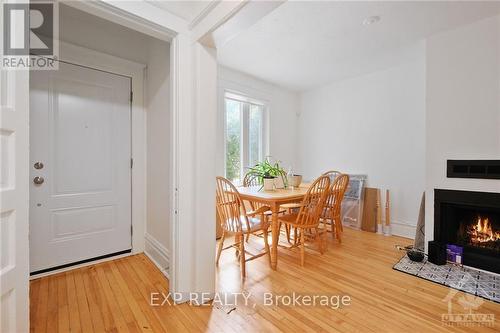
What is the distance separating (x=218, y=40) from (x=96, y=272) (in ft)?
7.75

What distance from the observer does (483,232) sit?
242cm

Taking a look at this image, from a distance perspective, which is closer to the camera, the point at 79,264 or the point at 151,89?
the point at 79,264

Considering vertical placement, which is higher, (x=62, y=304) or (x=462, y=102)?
(x=462, y=102)

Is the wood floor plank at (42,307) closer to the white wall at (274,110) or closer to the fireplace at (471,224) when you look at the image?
the white wall at (274,110)

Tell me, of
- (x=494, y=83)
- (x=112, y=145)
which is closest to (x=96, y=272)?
(x=112, y=145)

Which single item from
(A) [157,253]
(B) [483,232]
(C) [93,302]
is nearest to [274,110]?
(A) [157,253]

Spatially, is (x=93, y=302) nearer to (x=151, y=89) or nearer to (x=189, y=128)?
(x=189, y=128)

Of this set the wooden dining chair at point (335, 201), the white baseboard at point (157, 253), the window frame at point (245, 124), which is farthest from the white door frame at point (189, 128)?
the window frame at point (245, 124)

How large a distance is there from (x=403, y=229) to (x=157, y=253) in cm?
331

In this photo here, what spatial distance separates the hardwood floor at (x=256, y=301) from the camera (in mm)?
1558

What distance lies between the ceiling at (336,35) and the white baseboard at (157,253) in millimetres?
2410

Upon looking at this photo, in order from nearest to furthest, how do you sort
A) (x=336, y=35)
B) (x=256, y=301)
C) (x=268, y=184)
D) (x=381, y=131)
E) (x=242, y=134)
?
(x=256, y=301), (x=336, y=35), (x=268, y=184), (x=381, y=131), (x=242, y=134)

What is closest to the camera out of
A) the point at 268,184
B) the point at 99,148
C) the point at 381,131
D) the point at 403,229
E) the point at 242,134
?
the point at 99,148

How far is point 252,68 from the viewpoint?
354 cm
